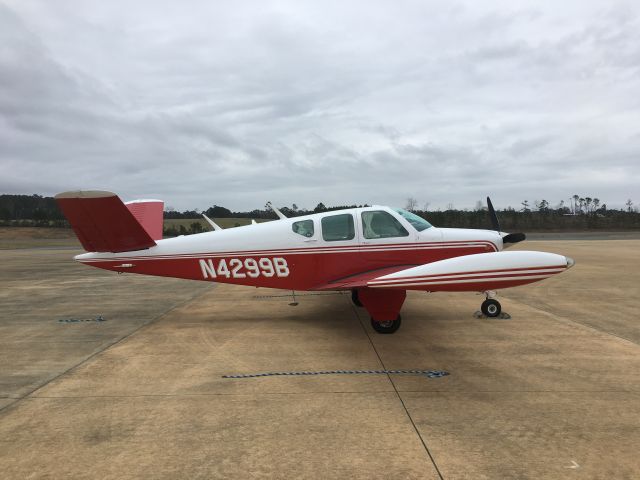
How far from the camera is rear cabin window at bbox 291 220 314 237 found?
7.06 m

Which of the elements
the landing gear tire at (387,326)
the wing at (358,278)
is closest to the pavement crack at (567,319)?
the wing at (358,278)

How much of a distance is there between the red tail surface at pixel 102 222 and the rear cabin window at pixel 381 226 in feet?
12.7

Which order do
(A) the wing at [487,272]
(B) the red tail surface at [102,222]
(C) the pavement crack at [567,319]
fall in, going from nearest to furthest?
1. (A) the wing at [487,272]
2. (C) the pavement crack at [567,319]
3. (B) the red tail surface at [102,222]

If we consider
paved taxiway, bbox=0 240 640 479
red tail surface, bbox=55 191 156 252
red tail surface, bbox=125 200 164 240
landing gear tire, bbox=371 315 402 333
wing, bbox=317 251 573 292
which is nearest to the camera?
paved taxiway, bbox=0 240 640 479

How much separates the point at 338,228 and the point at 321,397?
3463 mm

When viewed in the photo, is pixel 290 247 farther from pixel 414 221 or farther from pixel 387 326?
pixel 414 221

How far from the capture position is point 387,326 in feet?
20.8

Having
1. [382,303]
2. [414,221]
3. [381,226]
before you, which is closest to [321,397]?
[382,303]

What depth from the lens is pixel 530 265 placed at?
5027 mm

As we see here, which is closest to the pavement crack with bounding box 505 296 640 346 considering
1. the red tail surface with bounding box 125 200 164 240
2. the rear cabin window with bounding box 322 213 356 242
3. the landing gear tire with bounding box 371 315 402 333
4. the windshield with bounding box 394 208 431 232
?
the windshield with bounding box 394 208 431 232

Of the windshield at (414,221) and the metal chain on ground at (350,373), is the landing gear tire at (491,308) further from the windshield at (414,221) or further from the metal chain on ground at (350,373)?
the metal chain on ground at (350,373)

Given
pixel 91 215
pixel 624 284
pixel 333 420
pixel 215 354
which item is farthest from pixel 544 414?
pixel 624 284

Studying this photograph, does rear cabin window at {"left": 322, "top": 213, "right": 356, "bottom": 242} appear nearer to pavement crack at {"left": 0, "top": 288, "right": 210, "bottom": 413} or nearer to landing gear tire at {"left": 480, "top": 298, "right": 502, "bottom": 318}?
landing gear tire at {"left": 480, "top": 298, "right": 502, "bottom": 318}

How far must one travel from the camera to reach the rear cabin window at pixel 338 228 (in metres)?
6.95
